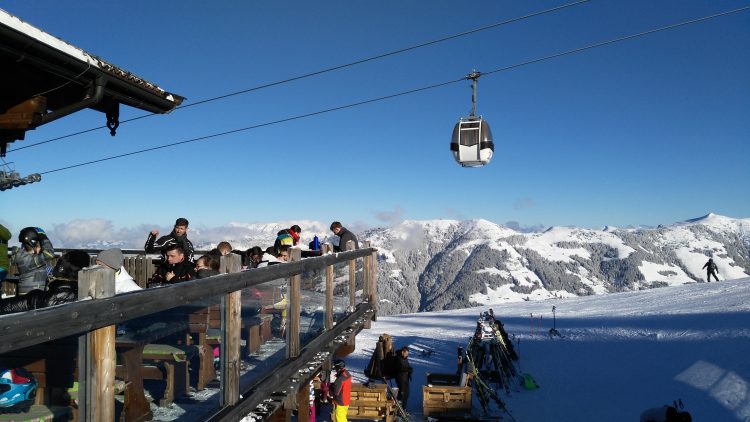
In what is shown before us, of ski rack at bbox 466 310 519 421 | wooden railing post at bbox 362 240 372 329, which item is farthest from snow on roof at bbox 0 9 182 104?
ski rack at bbox 466 310 519 421

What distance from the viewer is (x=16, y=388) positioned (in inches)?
90.0

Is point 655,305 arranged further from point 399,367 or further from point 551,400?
point 399,367

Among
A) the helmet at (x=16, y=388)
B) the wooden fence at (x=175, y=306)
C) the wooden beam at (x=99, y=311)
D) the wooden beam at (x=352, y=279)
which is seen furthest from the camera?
the wooden beam at (x=352, y=279)

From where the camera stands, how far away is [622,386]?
730 inches

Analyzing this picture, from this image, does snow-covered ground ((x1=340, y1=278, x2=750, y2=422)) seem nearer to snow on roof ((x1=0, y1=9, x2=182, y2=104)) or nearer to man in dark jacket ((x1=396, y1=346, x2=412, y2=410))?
→ man in dark jacket ((x1=396, y1=346, x2=412, y2=410))

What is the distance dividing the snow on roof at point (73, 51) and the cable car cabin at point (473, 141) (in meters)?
6.56

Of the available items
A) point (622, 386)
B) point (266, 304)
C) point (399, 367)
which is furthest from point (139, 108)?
point (622, 386)

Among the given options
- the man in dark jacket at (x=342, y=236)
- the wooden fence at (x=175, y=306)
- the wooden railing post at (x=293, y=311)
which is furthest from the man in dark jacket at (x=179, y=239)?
the wooden railing post at (x=293, y=311)

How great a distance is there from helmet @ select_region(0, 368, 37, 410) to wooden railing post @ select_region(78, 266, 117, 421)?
22 centimetres

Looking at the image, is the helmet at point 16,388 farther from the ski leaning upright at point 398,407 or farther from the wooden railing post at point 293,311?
the ski leaning upright at point 398,407

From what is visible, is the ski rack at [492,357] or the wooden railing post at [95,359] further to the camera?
the ski rack at [492,357]

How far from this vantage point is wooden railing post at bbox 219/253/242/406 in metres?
3.68

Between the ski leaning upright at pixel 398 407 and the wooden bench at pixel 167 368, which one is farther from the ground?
the wooden bench at pixel 167 368

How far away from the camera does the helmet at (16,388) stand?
7.20ft
